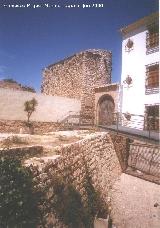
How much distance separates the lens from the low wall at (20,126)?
1791 cm

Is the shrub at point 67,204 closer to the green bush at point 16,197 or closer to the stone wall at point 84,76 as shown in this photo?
the green bush at point 16,197

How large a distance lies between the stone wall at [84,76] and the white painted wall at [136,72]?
443cm

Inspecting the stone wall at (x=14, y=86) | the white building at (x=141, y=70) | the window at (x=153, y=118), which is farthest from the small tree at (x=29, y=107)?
the stone wall at (x=14, y=86)

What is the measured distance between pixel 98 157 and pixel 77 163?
324cm

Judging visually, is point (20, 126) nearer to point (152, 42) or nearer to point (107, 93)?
point (107, 93)

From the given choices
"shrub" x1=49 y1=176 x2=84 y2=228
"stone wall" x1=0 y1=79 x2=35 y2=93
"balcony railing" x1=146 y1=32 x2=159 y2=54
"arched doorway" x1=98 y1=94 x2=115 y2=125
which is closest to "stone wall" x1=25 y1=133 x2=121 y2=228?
"shrub" x1=49 y1=176 x2=84 y2=228

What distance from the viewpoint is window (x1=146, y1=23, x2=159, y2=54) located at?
17.6 m

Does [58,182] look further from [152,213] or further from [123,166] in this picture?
[123,166]

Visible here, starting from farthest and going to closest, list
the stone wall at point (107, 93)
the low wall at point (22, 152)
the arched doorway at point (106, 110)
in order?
the arched doorway at point (106, 110)
the stone wall at point (107, 93)
the low wall at point (22, 152)

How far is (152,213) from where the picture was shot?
10297 millimetres

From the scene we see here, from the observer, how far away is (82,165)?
29.7 feet

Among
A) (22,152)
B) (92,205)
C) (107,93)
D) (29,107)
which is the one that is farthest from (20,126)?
(22,152)

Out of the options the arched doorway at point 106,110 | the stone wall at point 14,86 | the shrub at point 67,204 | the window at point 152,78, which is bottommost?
the shrub at point 67,204

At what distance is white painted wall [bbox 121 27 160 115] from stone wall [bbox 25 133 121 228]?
17.9ft
